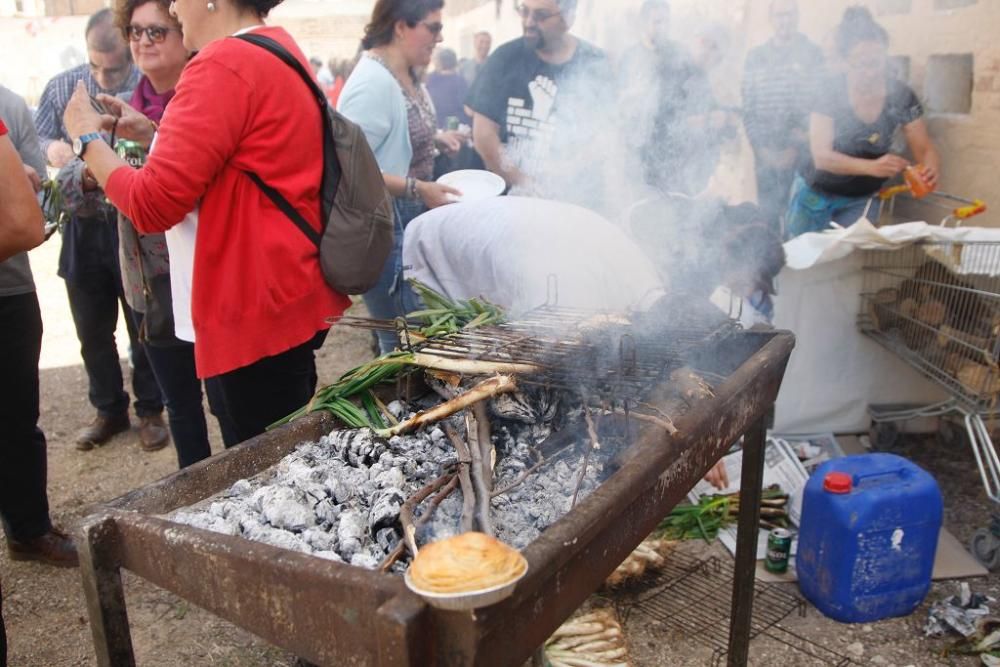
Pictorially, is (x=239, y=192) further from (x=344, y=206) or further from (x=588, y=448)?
(x=588, y=448)

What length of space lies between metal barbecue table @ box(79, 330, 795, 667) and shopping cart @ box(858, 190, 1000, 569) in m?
2.05

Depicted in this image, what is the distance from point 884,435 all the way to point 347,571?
394 cm

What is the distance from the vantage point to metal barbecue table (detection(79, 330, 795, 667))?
120 cm

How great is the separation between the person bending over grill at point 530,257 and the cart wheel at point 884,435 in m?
1.92

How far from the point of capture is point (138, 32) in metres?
2.92

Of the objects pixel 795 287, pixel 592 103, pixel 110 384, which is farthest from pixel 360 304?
pixel 795 287

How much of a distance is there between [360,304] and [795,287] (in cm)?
463

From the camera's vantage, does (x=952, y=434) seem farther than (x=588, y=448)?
Yes

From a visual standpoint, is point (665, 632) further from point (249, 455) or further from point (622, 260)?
point (249, 455)

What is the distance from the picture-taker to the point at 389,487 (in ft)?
5.82

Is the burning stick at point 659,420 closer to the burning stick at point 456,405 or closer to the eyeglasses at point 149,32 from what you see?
the burning stick at point 456,405

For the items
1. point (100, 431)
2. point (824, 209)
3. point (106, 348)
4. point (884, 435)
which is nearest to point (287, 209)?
point (106, 348)

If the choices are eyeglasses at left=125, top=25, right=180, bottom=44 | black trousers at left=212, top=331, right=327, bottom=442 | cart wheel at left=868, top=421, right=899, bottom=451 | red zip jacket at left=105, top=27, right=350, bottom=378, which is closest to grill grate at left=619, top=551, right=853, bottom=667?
cart wheel at left=868, top=421, right=899, bottom=451

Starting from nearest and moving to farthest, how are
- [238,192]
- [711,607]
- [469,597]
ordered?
[469,597], [238,192], [711,607]
